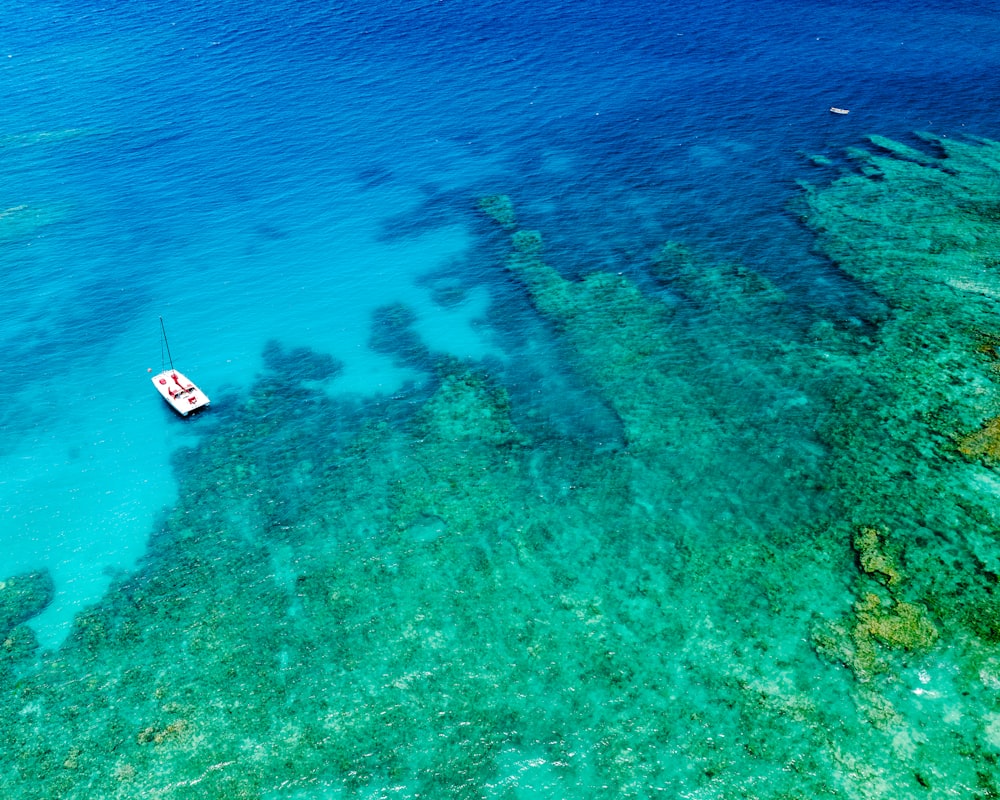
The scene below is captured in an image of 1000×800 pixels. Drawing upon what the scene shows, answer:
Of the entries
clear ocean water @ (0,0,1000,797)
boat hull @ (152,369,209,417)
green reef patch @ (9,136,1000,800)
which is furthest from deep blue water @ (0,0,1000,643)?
green reef patch @ (9,136,1000,800)

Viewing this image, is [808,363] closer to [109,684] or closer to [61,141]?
[109,684]

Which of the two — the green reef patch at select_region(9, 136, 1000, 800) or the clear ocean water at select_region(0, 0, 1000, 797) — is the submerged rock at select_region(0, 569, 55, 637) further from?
the clear ocean water at select_region(0, 0, 1000, 797)

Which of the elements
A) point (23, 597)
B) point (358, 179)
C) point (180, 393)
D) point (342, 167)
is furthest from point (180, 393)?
point (342, 167)

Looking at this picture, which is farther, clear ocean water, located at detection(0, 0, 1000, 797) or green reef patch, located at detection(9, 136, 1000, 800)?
clear ocean water, located at detection(0, 0, 1000, 797)

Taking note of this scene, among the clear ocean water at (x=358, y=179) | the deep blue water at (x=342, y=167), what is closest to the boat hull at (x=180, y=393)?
the clear ocean water at (x=358, y=179)

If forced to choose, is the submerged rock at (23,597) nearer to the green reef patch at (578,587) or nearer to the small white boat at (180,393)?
the green reef patch at (578,587)

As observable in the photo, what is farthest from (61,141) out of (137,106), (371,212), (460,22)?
(460,22)
